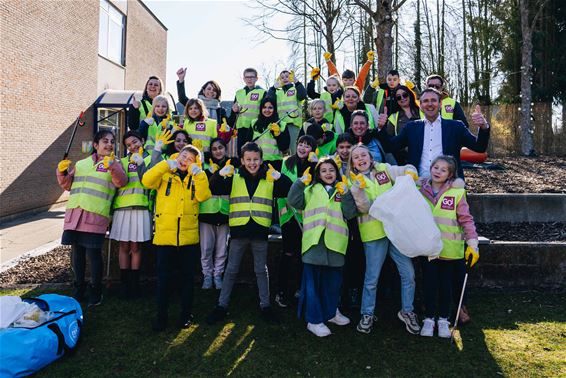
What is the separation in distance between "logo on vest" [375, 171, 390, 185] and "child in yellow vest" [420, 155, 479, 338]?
47 centimetres

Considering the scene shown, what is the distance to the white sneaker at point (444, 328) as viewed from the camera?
12.8ft

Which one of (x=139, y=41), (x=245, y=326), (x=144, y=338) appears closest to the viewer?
(x=144, y=338)

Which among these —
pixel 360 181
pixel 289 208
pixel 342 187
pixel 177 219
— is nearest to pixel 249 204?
pixel 289 208

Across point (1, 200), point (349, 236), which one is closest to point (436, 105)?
point (349, 236)

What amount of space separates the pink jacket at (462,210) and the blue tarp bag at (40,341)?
140 inches

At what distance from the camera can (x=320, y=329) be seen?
394cm

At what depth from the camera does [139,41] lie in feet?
73.7

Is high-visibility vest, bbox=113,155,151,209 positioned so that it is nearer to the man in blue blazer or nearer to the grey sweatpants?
the grey sweatpants

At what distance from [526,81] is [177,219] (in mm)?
19280

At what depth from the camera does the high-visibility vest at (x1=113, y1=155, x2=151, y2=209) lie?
482cm

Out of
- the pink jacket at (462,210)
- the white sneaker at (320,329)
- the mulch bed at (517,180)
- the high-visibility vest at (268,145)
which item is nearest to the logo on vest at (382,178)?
the pink jacket at (462,210)

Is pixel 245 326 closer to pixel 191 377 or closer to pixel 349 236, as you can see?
pixel 191 377

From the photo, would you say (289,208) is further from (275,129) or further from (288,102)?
(288,102)

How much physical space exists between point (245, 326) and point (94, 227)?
202 centimetres
